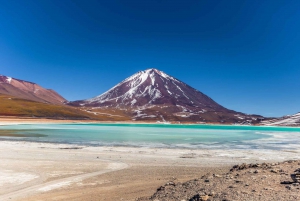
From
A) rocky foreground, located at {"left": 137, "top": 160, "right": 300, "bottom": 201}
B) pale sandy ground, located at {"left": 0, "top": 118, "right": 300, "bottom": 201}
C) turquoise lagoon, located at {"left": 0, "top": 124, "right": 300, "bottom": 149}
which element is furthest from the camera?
turquoise lagoon, located at {"left": 0, "top": 124, "right": 300, "bottom": 149}

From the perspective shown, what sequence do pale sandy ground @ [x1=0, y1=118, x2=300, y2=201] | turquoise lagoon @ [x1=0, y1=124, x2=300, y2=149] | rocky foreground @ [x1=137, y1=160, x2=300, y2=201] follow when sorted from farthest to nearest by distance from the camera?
1. turquoise lagoon @ [x1=0, y1=124, x2=300, y2=149]
2. pale sandy ground @ [x1=0, y1=118, x2=300, y2=201]
3. rocky foreground @ [x1=137, y1=160, x2=300, y2=201]

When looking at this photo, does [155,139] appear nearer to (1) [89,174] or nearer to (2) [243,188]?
(1) [89,174]

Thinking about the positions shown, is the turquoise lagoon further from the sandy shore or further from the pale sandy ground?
the pale sandy ground

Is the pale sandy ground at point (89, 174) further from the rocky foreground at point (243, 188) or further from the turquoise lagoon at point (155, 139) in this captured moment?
the turquoise lagoon at point (155, 139)

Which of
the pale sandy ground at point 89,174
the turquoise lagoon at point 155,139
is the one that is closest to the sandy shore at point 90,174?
the pale sandy ground at point 89,174

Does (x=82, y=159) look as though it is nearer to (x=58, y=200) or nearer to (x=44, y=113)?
(x=58, y=200)

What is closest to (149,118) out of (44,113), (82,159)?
(44,113)

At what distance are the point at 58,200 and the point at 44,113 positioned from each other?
14947cm

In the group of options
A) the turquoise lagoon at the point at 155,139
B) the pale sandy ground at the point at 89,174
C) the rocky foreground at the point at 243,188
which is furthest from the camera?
the turquoise lagoon at the point at 155,139

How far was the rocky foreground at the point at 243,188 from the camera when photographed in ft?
25.9

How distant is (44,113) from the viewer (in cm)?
14862

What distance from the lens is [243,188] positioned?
8664 mm

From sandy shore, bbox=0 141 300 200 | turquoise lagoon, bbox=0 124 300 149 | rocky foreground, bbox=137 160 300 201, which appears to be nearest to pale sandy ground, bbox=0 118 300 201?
sandy shore, bbox=0 141 300 200

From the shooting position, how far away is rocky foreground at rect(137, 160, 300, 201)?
7.91m
